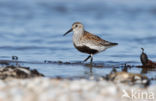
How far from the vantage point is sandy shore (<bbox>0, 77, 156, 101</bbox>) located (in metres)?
5.34

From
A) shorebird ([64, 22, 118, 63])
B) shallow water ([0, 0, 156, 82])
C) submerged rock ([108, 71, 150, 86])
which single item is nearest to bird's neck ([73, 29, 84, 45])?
shorebird ([64, 22, 118, 63])

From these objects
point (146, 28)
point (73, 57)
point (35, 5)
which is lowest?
point (73, 57)

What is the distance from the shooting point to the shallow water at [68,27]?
10.6m

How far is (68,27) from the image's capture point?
16828 millimetres

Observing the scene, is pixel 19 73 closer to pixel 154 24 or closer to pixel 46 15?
pixel 154 24

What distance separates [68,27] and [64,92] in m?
11.4

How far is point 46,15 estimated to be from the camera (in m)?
20.1

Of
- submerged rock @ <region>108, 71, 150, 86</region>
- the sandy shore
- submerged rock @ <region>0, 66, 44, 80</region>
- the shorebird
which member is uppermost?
the shorebird

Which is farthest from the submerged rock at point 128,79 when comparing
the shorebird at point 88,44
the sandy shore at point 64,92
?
the shorebird at point 88,44

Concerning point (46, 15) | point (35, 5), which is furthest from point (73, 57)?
point (35, 5)

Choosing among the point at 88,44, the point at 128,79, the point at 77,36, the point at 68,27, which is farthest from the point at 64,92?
the point at 68,27

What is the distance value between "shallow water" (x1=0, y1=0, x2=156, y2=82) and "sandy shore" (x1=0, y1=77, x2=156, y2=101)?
8.06 ft

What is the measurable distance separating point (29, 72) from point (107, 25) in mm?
9674

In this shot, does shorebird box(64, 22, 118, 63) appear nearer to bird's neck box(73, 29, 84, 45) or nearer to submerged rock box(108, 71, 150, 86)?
bird's neck box(73, 29, 84, 45)
